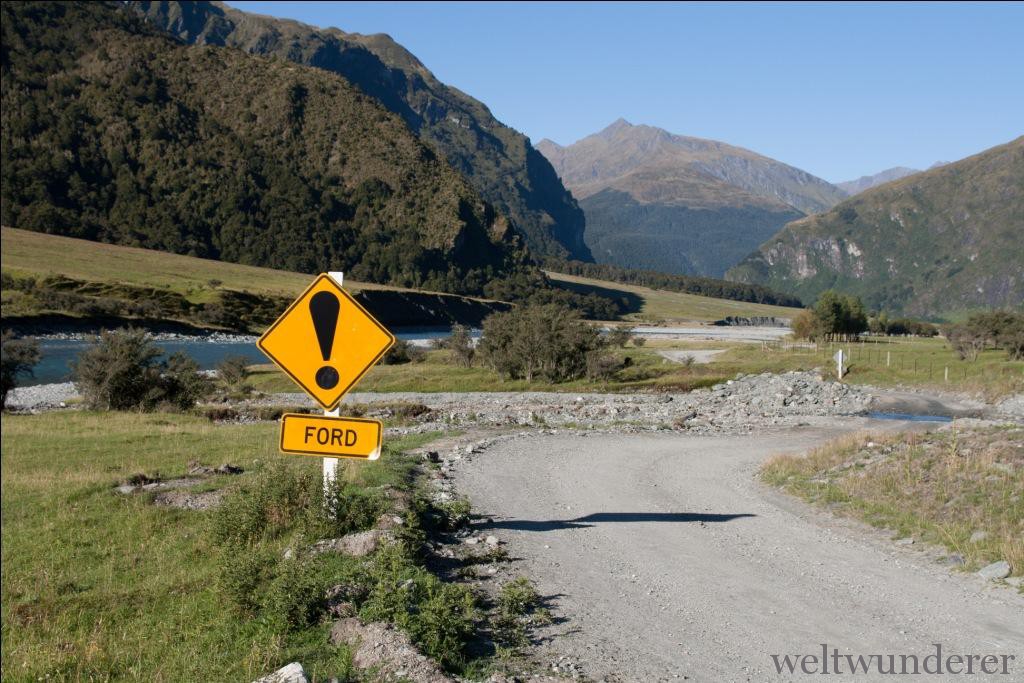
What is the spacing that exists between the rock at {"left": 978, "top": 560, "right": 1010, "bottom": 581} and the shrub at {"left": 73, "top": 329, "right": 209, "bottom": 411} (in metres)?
33.8

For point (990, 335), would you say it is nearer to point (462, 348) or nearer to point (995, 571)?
point (462, 348)

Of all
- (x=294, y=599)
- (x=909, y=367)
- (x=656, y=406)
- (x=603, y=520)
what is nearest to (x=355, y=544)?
(x=294, y=599)

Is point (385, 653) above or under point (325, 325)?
under

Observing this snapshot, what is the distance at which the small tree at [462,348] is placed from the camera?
6500 centimetres

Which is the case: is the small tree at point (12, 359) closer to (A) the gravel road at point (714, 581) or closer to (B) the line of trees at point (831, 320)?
(A) the gravel road at point (714, 581)

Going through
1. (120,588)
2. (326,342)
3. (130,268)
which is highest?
(130,268)

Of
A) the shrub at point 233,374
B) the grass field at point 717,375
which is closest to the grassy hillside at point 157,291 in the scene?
the shrub at point 233,374

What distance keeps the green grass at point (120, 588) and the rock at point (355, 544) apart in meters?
1.21

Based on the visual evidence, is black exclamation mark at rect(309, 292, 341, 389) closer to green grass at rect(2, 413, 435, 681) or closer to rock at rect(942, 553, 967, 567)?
green grass at rect(2, 413, 435, 681)

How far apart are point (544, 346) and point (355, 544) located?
4661cm

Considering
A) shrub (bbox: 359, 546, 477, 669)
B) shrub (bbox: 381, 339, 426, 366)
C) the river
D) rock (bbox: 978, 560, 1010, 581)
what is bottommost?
the river

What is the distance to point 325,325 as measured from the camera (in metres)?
8.52

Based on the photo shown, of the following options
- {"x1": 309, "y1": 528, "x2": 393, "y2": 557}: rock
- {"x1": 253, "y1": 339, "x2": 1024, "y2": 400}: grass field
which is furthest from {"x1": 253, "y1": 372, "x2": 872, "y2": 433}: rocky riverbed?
{"x1": 309, "y1": 528, "x2": 393, "y2": 557}: rock

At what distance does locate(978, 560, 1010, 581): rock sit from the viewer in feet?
31.9
